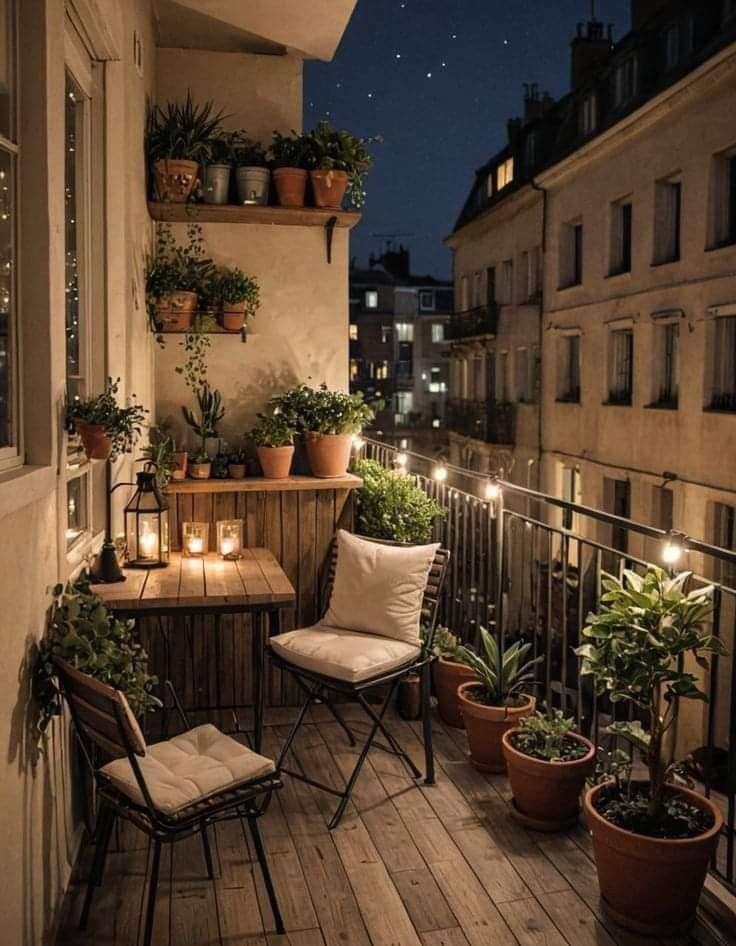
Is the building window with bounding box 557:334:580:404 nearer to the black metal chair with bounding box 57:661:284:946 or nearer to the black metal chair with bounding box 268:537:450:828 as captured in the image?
the black metal chair with bounding box 268:537:450:828

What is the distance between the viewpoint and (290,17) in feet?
16.0

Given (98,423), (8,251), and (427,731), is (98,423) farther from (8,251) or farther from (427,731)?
(427,731)

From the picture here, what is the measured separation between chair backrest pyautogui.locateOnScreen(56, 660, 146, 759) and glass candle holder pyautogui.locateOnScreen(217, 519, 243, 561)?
174 cm

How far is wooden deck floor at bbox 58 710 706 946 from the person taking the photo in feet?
9.23

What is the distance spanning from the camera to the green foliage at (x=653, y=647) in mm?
2723

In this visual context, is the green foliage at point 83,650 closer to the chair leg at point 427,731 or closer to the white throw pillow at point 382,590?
the white throw pillow at point 382,590

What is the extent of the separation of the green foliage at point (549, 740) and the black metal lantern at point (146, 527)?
1635 mm

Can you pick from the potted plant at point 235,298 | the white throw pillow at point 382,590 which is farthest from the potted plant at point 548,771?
the potted plant at point 235,298

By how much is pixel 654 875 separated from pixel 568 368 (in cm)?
1425

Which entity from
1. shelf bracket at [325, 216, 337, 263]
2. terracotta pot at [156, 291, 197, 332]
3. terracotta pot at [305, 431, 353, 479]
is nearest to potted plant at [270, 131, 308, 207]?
shelf bracket at [325, 216, 337, 263]

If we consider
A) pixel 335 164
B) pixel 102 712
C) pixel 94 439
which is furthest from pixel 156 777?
pixel 335 164

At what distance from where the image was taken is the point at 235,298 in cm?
489

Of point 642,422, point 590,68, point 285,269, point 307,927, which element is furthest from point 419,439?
point 307,927

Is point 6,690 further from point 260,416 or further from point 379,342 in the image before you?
point 379,342
